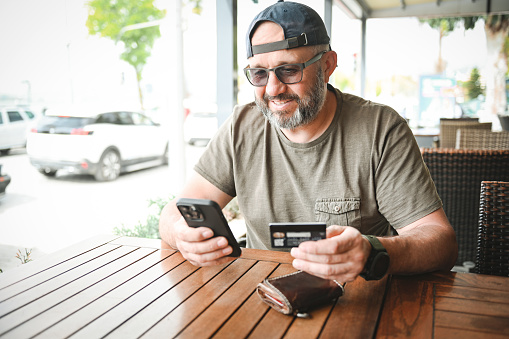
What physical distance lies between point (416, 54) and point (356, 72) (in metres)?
1.51

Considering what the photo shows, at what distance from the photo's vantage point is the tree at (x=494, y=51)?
990 centimetres

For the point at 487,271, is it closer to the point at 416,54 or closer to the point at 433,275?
the point at 433,275

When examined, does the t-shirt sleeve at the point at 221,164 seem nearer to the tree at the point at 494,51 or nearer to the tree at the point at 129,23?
the tree at the point at 129,23

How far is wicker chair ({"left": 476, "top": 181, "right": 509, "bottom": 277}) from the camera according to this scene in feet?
4.87

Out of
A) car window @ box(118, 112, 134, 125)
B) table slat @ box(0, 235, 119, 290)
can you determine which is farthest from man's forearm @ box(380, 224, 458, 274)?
car window @ box(118, 112, 134, 125)

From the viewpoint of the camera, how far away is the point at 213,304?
1.05m

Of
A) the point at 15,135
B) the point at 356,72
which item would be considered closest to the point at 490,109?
the point at 356,72

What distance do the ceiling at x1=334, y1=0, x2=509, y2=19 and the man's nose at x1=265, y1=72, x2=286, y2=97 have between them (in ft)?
24.0

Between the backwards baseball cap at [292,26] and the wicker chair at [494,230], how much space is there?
33.0 inches

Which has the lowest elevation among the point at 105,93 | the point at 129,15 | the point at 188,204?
the point at 188,204

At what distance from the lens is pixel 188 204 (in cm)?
116

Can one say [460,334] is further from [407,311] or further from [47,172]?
[47,172]

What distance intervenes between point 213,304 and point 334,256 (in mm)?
324

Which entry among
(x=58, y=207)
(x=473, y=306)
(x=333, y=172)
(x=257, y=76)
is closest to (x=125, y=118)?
(x=58, y=207)
